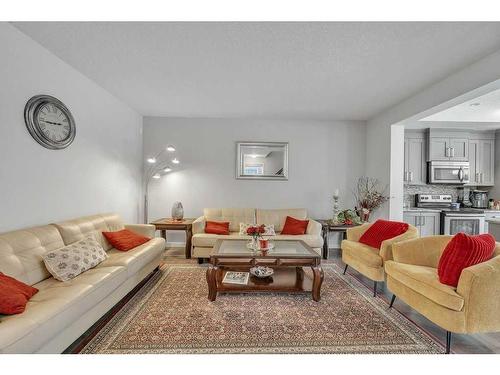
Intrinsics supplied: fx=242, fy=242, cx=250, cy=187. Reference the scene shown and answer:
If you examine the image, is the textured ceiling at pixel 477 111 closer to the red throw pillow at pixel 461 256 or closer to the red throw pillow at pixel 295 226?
the red throw pillow at pixel 461 256

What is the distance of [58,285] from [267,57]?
276cm

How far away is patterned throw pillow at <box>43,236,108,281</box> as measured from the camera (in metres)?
2.05

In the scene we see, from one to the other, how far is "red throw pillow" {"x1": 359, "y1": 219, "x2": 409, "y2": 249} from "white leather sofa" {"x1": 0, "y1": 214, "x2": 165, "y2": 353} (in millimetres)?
2769

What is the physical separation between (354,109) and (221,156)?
2.53m

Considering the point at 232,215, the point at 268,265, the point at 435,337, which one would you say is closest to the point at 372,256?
the point at 435,337

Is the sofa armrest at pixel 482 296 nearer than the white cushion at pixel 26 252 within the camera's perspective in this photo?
Yes

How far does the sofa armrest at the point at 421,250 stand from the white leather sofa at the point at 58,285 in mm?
2791

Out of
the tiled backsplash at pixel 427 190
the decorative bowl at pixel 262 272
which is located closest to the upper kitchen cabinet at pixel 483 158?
the tiled backsplash at pixel 427 190

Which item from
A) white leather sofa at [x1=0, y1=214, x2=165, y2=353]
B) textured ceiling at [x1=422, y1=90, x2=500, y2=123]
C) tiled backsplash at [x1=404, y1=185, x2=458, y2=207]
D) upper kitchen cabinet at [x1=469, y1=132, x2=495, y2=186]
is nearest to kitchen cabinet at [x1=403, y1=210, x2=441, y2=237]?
tiled backsplash at [x1=404, y1=185, x2=458, y2=207]

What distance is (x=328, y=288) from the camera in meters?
2.90

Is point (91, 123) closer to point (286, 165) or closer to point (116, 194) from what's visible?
point (116, 194)

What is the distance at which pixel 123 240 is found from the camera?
2.95 metres

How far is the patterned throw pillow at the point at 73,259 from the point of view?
2.05 meters

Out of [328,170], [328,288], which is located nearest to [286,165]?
[328,170]
